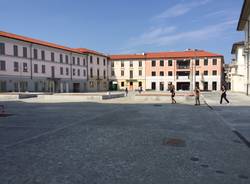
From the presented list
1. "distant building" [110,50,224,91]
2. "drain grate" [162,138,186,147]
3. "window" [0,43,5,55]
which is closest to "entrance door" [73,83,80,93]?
"distant building" [110,50,224,91]

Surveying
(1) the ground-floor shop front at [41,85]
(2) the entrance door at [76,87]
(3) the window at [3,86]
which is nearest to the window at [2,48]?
(1) the ground-floor shop front at [41,85]

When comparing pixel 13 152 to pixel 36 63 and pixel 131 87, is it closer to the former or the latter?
pixel 36 63

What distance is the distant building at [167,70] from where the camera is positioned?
202 ft

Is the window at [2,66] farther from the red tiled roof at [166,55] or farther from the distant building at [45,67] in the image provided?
the red tiled roof at [166,55]

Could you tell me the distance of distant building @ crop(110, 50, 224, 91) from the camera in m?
61.5

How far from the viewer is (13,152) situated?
225 inches

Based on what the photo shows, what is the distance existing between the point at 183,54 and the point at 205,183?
209 ft

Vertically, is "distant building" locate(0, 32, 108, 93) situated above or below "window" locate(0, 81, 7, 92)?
above

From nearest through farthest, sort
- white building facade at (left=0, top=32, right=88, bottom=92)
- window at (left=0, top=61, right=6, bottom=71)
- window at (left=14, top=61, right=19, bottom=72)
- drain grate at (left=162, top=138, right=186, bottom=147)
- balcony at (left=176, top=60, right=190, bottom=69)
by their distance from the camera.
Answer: drain grate at (left=162, top=138, right=186, bottom=147)
window at (left=0, top=61, right=6, bottom=71)
white building facade at (left=0, top=32, right=88, bottom=92)
window at (left=14, top=61, right=19, bottom=72)
balcony at (left=176, top=60, right=190, bottom=69)

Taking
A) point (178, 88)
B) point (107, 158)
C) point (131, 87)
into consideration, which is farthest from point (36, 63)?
point (107, 158)

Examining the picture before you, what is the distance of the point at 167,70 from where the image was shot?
212 feet

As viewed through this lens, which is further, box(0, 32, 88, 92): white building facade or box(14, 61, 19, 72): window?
box(14, 61, 19, 72): window

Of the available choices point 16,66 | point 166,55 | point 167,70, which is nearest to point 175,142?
point 16,66

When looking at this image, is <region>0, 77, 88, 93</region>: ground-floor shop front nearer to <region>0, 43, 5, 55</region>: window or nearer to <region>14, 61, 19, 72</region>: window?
<region>14, 61, 19, 72</region>: window
